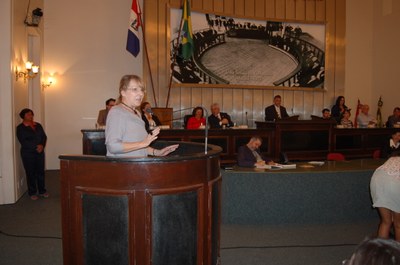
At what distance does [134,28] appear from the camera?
9648mm

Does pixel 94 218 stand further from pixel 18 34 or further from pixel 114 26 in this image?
pixel 114 26

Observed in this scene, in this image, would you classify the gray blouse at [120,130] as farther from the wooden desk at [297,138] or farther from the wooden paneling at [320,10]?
the wooden paneling at [320,10]

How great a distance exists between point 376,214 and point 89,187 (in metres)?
4.59

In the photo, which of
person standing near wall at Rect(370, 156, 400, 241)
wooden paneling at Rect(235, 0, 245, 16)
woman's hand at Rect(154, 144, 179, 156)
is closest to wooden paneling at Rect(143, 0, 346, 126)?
wooden paneling at Rect(235, 0, 245, 16)

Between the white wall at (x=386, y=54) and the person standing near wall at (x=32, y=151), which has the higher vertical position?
the white wall at (x=386, y=54)

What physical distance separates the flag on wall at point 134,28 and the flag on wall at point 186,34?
3.89 feet

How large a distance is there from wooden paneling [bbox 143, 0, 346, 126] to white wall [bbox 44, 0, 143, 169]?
0.90 metres

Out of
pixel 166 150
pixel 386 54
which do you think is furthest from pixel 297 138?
pixel 166 150

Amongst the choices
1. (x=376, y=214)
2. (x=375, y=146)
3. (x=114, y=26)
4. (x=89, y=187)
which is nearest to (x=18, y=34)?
(x=114, y=26)

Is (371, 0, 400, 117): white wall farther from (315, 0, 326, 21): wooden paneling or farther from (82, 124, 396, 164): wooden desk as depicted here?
(82, 124, 396, 164): wooden desk

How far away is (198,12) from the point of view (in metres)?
11.1

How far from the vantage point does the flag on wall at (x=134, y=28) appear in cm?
955

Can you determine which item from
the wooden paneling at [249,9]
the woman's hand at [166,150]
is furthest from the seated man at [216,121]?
the woman's hand at [166,150]

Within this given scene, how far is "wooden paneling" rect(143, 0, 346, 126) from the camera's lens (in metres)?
10.7
